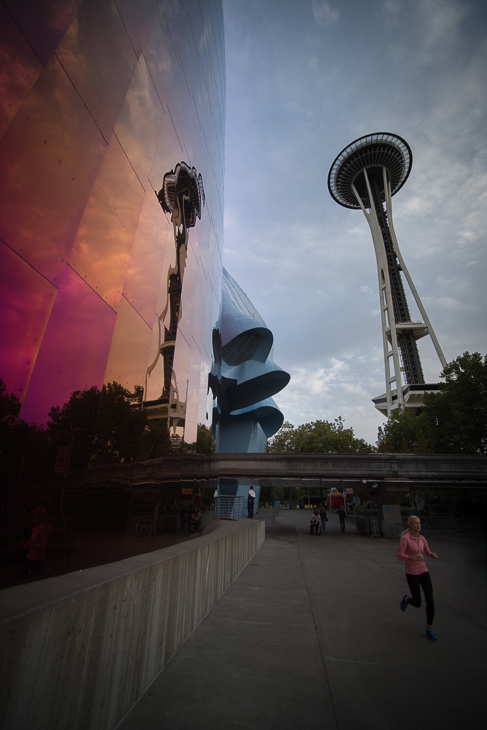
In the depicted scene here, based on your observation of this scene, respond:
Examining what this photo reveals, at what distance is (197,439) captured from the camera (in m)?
7.64

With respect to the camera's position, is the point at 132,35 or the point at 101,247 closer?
the point at 101,247

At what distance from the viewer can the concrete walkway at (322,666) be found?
8.64 ft

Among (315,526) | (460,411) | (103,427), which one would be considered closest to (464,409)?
(460,411)

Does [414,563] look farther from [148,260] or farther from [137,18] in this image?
[137,18]

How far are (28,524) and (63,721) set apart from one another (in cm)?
113

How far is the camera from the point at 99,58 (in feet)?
12.3

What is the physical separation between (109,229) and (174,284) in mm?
2212

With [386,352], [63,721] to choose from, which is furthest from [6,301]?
[386,352]

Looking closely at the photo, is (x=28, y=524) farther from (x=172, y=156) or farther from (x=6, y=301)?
(x=172, y=156)

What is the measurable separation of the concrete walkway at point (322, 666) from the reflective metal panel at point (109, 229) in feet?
12.1

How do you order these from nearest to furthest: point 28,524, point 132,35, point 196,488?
point 28,524, point 132,35, point 196,488

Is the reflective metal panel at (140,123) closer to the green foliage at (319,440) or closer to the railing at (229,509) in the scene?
the railing at (229,509)

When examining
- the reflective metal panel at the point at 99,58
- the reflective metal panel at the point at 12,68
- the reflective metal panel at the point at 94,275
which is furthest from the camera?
the reflective metal panel at the point at 99,58

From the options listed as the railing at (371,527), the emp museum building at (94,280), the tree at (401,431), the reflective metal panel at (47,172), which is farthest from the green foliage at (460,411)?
the reflective metal panel at (47,172)
